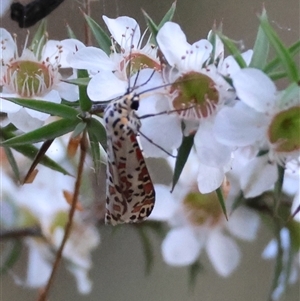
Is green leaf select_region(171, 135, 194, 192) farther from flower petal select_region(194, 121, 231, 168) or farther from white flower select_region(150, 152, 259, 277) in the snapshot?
white flower select_region(150, 152, 259, 277)

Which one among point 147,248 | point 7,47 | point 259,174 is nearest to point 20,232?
point 147,248

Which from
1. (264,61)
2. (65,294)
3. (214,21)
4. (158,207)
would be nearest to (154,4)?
(214,21)

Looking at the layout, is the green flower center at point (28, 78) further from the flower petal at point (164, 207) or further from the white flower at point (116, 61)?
the flower petal at point (164, 207)

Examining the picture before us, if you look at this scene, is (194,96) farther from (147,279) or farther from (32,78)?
(147,279)

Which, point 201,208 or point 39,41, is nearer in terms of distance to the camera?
point 39,41

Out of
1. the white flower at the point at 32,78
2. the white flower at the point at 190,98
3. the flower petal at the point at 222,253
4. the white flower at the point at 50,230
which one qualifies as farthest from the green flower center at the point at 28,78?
the flower petal at the point at 222,253
